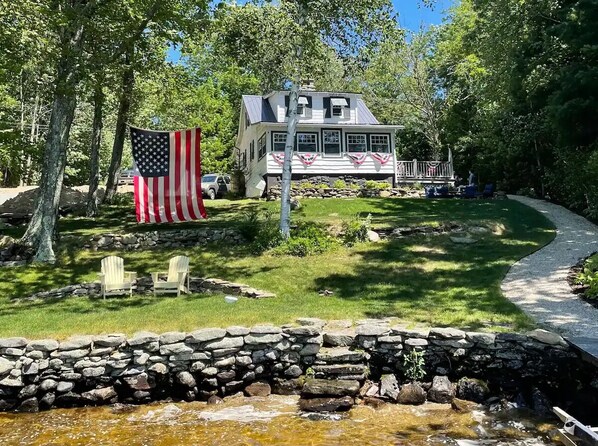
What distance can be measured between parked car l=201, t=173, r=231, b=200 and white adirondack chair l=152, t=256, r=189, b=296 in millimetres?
16704

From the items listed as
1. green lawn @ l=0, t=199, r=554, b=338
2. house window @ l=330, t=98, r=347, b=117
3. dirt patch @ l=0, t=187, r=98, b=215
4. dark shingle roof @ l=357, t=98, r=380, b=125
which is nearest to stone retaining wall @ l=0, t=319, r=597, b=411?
green lawn @ l=0, t=199, r=554, b=338

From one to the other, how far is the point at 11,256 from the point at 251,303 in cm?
743

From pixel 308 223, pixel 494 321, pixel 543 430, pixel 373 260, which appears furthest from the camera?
pixel 308 223

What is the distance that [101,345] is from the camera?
7.88m

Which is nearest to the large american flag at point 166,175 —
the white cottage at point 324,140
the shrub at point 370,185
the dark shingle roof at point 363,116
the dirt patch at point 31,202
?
the dirt patch at point 31,202

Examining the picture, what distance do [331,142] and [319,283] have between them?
17303 mm

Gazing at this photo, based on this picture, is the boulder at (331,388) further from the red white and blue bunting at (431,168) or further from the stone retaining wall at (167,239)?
the red white and blue bunting at (431,168)

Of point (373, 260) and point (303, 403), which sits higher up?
point (373, 260)

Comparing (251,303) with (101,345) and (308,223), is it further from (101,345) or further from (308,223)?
(308,223)

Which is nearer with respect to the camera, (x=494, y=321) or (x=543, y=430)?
(x=543, y=430)

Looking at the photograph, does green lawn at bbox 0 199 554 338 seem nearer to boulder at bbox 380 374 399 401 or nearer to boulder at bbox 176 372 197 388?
boulder at bbox 176 372 197 388

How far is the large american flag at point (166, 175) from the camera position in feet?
48.7

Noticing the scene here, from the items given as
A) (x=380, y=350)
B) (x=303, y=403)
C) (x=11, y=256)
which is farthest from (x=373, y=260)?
(x=11, y=256)

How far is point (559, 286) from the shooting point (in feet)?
37.1
